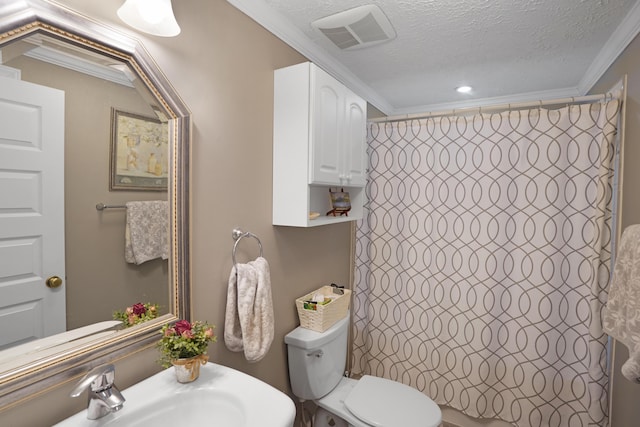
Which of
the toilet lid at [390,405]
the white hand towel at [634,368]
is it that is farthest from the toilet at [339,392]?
the white hand towel at [634,368]

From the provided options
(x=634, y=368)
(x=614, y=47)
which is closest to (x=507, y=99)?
(x=614, y=47)

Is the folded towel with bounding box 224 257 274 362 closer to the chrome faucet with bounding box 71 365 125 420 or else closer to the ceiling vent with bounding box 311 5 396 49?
the chrome faucet with bounding box 71 365 125 420

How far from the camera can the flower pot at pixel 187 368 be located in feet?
3.43

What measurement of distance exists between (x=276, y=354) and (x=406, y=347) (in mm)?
1062

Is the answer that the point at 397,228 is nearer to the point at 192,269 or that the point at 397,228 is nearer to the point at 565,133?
the point at 565,133

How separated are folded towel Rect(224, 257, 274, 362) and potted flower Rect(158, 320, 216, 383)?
0.26m

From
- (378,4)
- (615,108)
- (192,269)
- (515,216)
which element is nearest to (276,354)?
(192,269)

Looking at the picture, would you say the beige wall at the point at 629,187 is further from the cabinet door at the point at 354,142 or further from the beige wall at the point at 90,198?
the beige wall at the point at 90,198

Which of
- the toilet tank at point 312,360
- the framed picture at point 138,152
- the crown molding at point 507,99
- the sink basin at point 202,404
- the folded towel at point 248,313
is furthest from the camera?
the crown molding at point 507,99

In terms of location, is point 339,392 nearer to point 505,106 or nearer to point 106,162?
point 106,162

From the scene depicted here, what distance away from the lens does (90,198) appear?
97 centimetres

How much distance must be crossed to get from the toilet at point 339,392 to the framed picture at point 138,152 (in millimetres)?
1078

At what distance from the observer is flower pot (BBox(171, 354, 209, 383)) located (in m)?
1.04

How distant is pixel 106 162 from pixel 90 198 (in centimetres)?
12
